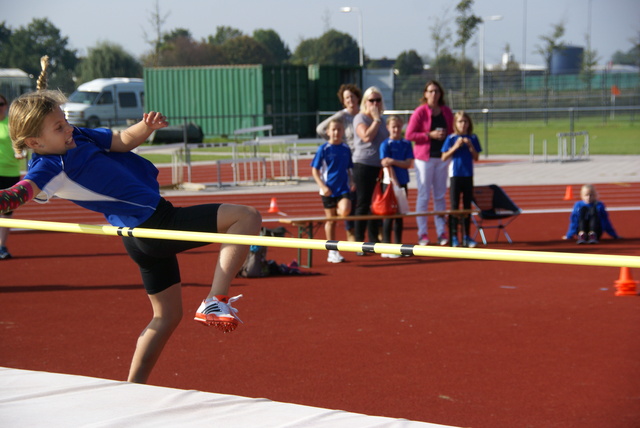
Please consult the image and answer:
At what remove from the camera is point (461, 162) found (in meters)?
9.64

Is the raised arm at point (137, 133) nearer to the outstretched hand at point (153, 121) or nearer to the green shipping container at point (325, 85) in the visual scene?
the outstretched hand at point (153, 121)

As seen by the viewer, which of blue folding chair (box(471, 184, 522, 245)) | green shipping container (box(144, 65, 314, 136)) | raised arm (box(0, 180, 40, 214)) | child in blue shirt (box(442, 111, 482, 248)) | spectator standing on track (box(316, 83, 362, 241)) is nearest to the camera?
raised arm (box(0, 180, 40, 214))

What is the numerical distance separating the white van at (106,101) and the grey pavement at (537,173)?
1851 centimetres

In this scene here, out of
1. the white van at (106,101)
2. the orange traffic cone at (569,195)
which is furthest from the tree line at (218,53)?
the orange traffic cone at (569,195)

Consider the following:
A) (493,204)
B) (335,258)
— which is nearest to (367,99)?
(335,258)

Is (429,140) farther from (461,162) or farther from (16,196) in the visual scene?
(16,196)

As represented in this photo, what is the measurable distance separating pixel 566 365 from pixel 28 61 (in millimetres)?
53723

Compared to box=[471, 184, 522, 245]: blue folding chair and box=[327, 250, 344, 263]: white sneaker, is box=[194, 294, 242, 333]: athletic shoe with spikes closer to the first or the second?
box=[327, 250, 344, 263]: white sneaker

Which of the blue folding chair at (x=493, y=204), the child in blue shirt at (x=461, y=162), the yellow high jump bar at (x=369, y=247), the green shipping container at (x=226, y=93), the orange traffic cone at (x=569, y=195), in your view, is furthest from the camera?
the green shipping container at (x=226, y=93)

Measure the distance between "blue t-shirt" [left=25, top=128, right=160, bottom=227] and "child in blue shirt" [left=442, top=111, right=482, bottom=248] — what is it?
20.0 ft

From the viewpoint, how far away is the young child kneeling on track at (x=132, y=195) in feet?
11.7

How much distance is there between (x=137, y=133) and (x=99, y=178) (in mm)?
267

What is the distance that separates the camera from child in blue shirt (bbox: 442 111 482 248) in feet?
31.2

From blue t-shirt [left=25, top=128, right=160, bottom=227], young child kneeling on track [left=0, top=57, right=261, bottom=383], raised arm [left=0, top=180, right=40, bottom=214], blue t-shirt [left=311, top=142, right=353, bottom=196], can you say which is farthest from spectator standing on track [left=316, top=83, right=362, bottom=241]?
raised arm [left=0, top=180, right=40, bottom=214]
